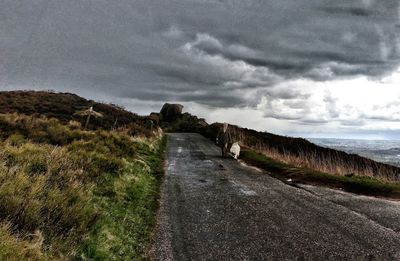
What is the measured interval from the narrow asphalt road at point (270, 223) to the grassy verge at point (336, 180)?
4.32 feet

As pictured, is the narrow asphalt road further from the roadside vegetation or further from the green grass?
the roadside vegetation

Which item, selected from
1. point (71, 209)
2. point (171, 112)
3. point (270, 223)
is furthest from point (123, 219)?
point (171, 112)

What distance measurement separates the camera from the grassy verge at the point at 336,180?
1326 centimetres

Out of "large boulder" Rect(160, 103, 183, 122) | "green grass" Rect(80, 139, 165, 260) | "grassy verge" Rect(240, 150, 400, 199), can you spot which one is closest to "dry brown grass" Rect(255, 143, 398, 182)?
"grassy verge" Rect(240, 150, 400, 199)

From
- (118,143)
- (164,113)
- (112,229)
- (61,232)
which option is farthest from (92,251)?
(164,113)

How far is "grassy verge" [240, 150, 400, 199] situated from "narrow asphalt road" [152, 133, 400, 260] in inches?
51.9

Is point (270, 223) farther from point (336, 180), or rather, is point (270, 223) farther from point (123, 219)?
point (336, 180)

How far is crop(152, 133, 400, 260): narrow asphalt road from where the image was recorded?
6707 millimetres

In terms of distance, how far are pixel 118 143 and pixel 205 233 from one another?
13011mm

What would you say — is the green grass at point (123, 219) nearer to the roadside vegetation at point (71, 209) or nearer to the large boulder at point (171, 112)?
the roadside vegetation at point (71, 209)

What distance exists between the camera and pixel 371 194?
1287 cm

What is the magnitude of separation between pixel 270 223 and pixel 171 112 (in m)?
79.9

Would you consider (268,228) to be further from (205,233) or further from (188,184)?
(188,184)

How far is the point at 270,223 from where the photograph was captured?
8.52 metres
